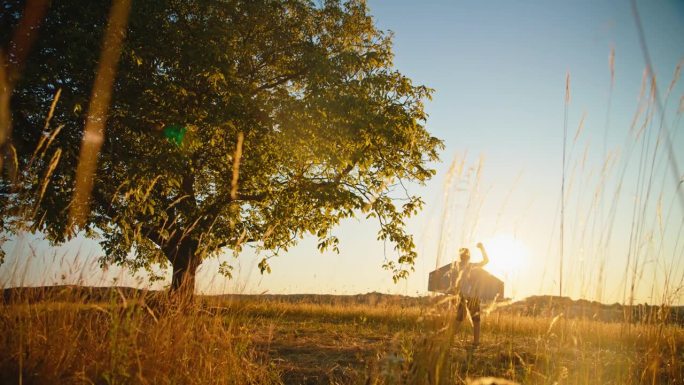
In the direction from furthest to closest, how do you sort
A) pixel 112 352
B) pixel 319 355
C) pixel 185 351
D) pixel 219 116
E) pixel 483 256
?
pixel 219 116
pixel 319 355
pixel 483 256
pixel 185 351
pixel 112 352

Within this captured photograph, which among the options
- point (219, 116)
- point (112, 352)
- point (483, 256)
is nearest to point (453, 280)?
point (483, 256)

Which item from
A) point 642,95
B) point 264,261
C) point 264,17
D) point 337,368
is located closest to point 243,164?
point 264,261

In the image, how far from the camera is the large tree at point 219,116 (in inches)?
301

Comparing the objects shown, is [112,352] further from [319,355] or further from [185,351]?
[319,355]

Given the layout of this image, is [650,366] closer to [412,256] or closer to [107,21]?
[412,256]

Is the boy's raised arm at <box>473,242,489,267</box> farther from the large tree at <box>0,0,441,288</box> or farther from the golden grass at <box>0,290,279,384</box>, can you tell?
the large tree at <box>0,0,441,288</box>

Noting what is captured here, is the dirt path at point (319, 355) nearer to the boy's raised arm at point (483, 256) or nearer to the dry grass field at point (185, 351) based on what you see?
the dry grass field at point (185, 351)

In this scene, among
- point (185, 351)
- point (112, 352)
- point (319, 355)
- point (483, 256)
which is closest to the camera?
point (112, 352)

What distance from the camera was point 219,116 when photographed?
8328mm

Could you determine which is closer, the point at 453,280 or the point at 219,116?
the point at 453,280

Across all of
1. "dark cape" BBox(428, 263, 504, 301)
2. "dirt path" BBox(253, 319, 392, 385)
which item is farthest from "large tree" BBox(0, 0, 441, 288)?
"dark cape" BBox(428, 263, 504, 301)

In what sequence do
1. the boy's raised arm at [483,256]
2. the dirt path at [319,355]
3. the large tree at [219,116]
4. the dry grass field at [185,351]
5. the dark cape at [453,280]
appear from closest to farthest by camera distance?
1. the dry grass field at [185,351]
2. the dark cape at [453,280]
3. the boy's raised arm at [483,256]
4. the dirt path at [319,355]
5. the large tree at [219,116]

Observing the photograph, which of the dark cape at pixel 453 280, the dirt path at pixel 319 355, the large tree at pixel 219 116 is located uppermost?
the large tree at pixel 219 116

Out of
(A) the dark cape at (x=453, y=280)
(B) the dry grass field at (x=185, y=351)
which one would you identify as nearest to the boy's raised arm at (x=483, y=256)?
(A) the dark cape at (x=453, y=280)
